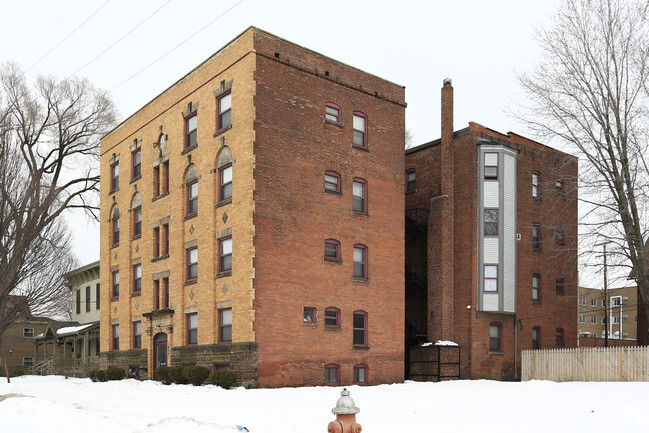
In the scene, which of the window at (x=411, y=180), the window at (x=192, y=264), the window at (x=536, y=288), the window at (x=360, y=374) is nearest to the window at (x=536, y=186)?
the window at (x=536, y=288)

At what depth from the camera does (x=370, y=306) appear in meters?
32.8

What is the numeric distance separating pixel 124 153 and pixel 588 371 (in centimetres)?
2801

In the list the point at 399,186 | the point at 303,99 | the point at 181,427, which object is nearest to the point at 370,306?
the point at 399,186

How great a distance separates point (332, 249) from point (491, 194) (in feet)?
34.3

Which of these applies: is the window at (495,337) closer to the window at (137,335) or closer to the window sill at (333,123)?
the window sill at (333,123)

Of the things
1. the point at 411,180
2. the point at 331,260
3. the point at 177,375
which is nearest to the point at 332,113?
the point at 331,260

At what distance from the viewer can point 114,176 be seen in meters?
43.4

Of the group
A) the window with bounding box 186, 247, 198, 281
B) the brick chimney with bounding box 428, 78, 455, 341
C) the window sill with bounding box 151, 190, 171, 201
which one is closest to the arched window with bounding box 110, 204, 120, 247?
the window sill with bounding box 151, 190, 171, 201

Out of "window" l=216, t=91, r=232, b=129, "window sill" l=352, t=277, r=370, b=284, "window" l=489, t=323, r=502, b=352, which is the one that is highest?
"window" l=216, t=91, r=232, b=129

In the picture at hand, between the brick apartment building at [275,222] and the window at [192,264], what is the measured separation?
0.35 ft

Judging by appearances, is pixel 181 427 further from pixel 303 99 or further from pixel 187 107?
pixel 187 107

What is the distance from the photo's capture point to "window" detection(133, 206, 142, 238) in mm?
39500

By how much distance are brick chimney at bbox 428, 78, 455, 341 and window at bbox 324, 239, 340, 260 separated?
6.99 meters

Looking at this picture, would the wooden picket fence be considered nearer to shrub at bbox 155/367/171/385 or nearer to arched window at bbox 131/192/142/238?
shrub at bbox 155/367/171/385
